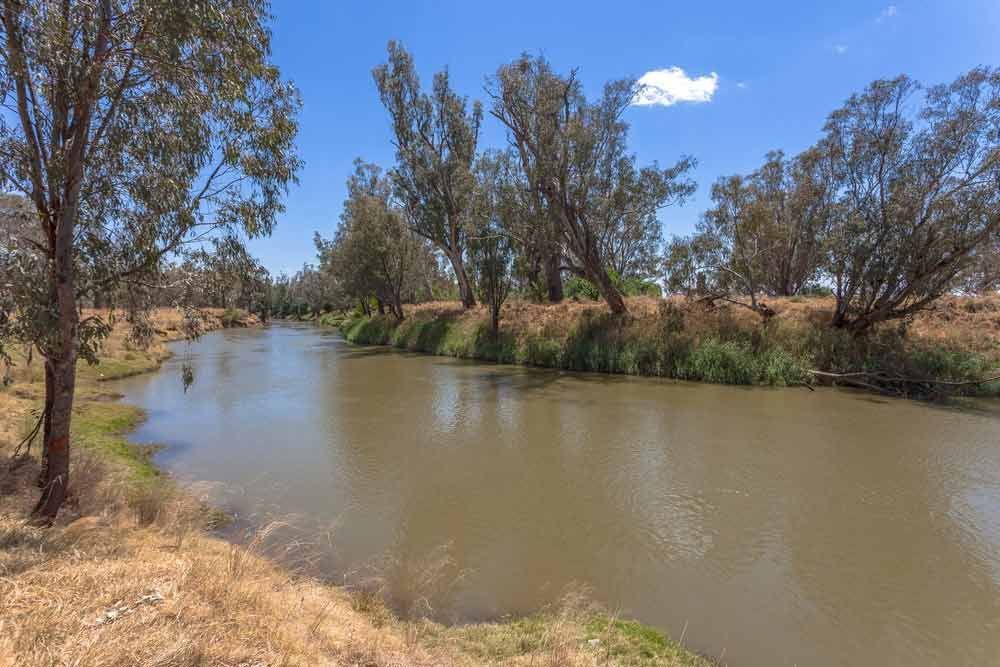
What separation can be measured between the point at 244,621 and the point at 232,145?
5594 millimetres

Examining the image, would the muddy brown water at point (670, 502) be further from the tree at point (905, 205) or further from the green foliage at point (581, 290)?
the green foliage at point (581, 290)

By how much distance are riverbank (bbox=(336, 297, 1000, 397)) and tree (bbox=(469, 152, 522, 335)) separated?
2480mm

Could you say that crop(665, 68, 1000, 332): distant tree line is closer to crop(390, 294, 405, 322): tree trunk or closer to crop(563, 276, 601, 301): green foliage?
crop(563, 276, 601, 301): green foliage

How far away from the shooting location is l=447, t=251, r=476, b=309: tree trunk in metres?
33.5

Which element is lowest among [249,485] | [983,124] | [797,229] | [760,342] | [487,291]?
[249,485]

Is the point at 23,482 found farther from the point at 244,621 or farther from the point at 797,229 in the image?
the point at 797,229

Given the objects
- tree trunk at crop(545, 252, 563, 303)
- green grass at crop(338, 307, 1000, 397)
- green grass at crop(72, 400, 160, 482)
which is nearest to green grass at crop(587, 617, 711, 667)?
green grass at crop(72, 400, 160, 482)

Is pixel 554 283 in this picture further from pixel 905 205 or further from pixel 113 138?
pixel 113 138

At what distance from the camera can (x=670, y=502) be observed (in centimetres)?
837

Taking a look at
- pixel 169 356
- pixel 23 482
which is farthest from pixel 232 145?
pixel 169 356

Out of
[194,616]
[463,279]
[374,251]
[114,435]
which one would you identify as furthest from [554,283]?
[194,616]

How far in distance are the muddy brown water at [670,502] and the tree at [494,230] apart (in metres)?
10.7

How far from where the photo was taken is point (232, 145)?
6492 millimetres

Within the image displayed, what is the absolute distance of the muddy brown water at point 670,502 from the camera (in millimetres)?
5387
